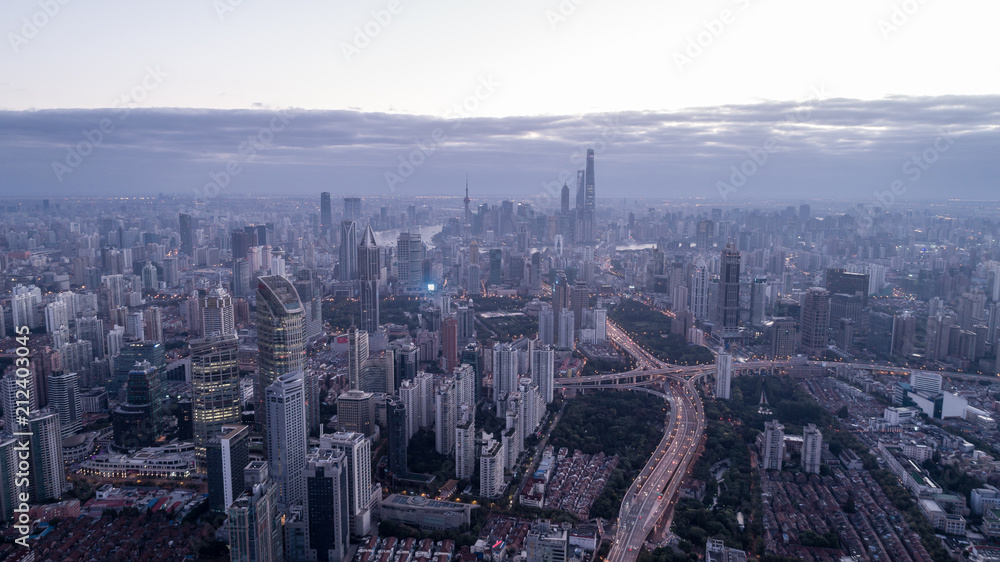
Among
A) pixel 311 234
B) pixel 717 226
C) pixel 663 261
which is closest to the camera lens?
pixel 663 261

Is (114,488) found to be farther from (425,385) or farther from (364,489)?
(425,385)

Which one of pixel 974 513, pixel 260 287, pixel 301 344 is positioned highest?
pixel 260 287

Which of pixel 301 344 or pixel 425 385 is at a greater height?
pixel 301 344

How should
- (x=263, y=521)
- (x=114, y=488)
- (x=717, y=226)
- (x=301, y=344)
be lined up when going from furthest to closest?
(x=717, y=226)
(x=301, y=344)
(x=114, y=488)
(x=263, y=521)

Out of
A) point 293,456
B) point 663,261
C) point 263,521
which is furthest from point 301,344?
point 663,261

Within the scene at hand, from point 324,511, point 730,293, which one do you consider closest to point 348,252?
point 730,293

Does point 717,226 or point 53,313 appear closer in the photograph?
point 53,313
